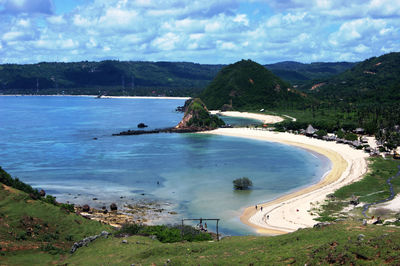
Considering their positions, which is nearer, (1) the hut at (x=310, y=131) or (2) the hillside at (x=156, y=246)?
(2) the hillside at (x=156, y=246)

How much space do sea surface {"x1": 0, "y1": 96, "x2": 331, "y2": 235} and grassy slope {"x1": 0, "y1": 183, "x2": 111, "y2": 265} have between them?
519 inches

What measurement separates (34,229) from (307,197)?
1535 inches

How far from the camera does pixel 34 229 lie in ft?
128

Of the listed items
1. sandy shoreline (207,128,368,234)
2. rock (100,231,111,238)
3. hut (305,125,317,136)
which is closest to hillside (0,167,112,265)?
rock (100,231,111,238)

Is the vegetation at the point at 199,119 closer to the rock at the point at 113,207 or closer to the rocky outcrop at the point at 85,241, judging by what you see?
the rock at the point at 113,207

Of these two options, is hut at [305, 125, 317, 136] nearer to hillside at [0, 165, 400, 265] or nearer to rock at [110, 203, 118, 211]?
rock at [110, 203, 118, 211]

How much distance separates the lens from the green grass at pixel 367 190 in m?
53.7

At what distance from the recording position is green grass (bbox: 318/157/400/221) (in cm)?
5366

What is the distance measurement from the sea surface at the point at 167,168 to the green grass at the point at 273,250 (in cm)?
1477

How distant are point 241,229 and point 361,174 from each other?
34908 millimetres

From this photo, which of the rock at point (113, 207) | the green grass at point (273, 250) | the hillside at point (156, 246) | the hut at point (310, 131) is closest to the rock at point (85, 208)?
the rock at point (113, 207)

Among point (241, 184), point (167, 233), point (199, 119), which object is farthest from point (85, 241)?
point (199, 119)

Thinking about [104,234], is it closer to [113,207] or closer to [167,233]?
[167,233]

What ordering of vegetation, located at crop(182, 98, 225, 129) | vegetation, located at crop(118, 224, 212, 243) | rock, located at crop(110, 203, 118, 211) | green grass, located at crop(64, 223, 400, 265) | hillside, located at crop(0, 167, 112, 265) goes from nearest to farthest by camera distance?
green grass, located at crop(64, 223, 400, 265), hillside, located at crop(0, 167, 112, 265), vegetation, located at crop(118, 224, 212, 243), rock, located at crop(110, 203, 118, 211), vegetation, located at crop(182, 98, 225, 129)
